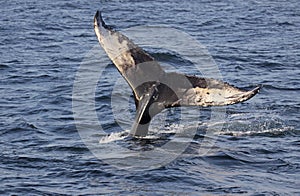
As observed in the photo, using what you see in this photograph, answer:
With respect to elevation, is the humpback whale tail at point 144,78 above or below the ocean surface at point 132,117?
above

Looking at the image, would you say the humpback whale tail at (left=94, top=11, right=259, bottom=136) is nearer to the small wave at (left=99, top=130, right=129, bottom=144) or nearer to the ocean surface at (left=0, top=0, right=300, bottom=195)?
the ocean surface at (left=0, top=0, right=300, bottom=195)

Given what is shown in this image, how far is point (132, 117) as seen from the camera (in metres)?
12.6

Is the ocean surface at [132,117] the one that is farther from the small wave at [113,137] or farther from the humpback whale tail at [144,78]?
the humpback whale tail at [144,78]

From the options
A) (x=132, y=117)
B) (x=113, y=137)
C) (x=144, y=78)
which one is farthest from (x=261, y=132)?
(x=144, y=78)

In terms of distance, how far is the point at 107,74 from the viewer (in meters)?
17.0

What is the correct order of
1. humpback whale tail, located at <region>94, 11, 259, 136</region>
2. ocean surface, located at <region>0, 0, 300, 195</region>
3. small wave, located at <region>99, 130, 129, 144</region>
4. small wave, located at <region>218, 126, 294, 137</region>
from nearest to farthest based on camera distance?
ocean surface, located at <region>0, 0, 300, 195</region> → humpback whale tail, located at <region>94, 11, 259, 136</region> → small wave, located at <region>99, 130, 129, 144</region> → small wave, located at <region>218, 126, 294, 137</region>

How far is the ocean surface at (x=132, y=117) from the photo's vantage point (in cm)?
909

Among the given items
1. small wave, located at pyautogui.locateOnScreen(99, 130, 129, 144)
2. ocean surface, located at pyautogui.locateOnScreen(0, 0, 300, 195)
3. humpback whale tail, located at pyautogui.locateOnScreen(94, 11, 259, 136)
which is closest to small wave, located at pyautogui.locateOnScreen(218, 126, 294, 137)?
ocean surface, located at pyautogui.locateOnScreen(0, 0, 300, 195)

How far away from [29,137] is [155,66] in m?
2.56

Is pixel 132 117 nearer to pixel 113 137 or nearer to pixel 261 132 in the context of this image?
pixel 113 137

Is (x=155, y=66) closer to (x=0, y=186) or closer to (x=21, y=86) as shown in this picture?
(x=0, y=186)

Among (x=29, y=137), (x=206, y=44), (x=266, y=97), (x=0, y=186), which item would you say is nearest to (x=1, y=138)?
(x=29, y=137)

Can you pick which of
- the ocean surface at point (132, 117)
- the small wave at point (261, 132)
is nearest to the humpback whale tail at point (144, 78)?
the ocean surface at point (132, 117)

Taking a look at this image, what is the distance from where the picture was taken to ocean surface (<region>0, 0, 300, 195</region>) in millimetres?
9086
